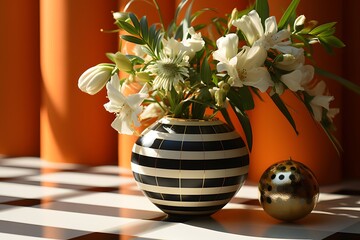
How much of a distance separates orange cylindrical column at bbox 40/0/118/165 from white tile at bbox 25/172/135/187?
0.81 ft

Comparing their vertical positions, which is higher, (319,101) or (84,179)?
(319,101)

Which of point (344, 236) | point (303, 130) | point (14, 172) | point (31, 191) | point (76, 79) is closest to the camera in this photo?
point (344, 236)

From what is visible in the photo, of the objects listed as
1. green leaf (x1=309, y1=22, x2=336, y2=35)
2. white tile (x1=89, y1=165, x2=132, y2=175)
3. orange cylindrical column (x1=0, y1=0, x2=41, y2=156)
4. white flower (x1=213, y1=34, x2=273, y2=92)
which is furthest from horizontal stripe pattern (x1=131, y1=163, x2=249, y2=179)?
orange cylindrical column (x1=0, y1=0, x2=41, y2=156)

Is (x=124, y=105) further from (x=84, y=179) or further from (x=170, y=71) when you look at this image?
(x=84, y=179)

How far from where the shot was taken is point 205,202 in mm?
2229

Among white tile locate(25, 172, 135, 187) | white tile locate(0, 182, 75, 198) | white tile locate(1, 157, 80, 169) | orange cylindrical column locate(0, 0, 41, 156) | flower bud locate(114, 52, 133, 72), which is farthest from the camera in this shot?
orange cylindrical column locate(0, 0, 41, 156)

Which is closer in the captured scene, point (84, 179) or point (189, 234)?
point (189, 234)

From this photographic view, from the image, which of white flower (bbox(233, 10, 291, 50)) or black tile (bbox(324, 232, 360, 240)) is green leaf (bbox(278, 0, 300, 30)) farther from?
black tile (bbox(324, 232, 360, 240))

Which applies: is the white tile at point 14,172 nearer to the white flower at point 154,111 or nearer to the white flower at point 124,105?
the white flower at point 154,111

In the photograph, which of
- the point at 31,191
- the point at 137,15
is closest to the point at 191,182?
the point at 31,191

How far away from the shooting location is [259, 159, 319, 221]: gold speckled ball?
223 cm

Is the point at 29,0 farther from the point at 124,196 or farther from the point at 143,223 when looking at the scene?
the point at 143,223

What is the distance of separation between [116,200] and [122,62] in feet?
1.87

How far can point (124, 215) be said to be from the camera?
2391mm
